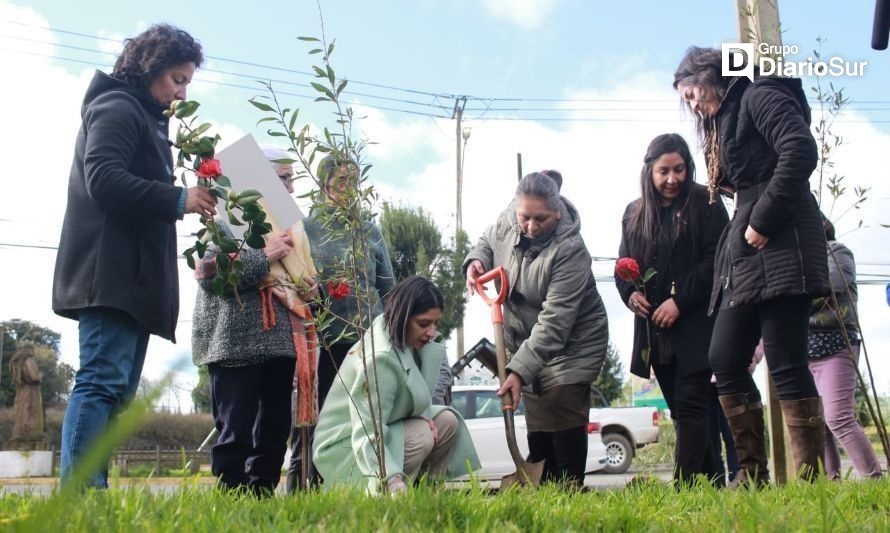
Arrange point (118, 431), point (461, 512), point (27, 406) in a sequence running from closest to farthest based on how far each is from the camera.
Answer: point (118, 431) < point (461, 512) < point (27, 406)

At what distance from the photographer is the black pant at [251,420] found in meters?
3.92

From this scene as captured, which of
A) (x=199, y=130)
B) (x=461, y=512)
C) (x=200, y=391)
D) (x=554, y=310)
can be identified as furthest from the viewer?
(x=554, y=310)

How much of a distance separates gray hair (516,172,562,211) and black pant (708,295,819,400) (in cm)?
122

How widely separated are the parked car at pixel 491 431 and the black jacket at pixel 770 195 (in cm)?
1104

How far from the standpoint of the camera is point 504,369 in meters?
4.52

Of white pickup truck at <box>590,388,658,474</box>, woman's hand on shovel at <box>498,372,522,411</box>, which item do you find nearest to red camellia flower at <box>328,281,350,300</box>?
woman's hand on shovel at <box>498,372,522,411</box>

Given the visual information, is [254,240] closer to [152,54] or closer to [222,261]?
[222,261]

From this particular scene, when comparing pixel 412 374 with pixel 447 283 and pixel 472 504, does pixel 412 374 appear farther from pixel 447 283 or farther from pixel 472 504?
pixel 447 283

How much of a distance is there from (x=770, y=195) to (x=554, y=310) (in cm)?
127

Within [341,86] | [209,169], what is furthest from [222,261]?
[341,86]

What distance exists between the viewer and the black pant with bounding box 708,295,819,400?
3430mm

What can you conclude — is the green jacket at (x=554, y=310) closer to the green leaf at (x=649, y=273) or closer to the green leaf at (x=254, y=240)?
the green leaf at (x=649, y=273)

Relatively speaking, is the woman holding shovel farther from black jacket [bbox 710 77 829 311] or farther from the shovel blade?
black jacket [bbox 710 77 829 311]

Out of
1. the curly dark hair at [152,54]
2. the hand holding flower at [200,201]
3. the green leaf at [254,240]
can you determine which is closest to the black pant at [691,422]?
the green leaf at [254,240]
